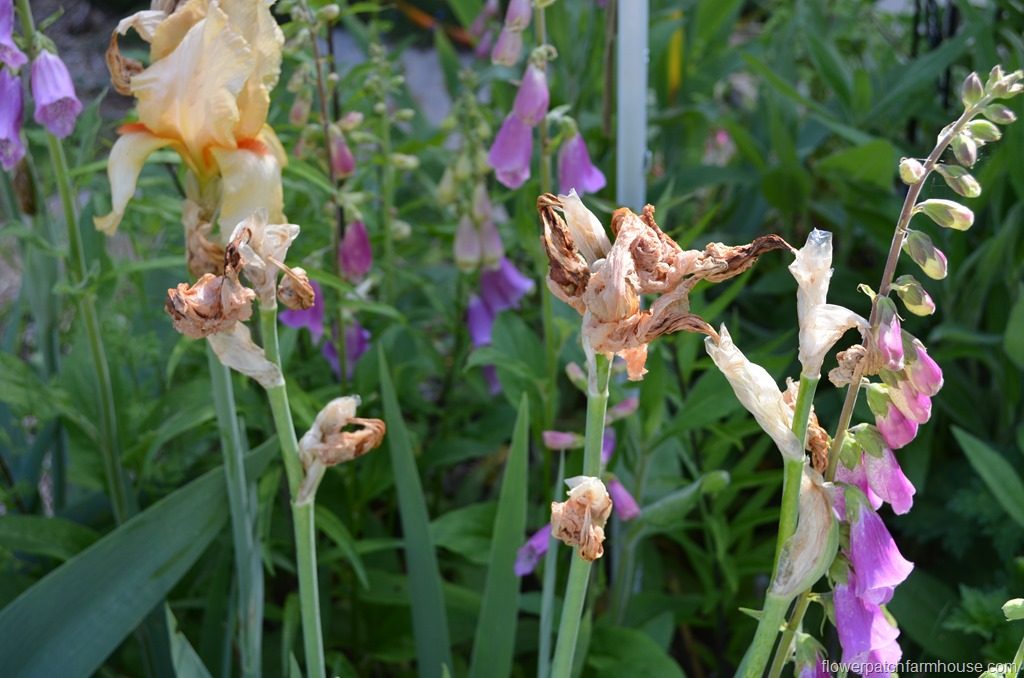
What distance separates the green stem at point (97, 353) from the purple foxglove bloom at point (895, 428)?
79 cm

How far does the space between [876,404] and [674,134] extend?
1.49 m

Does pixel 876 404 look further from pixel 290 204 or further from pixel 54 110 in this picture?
pixel 290 204

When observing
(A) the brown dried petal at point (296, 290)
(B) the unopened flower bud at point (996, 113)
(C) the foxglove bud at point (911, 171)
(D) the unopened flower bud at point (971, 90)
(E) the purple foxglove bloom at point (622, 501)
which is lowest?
(E) the purple foxglove bloom at point (622, 501)

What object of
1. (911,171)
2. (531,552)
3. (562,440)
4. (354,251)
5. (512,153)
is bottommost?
(531,552)

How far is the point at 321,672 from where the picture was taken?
765 millimetres

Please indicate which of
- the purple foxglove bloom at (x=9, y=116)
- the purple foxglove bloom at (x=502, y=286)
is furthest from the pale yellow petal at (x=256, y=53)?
the purple foxglove bloom at (x=502, y=286)

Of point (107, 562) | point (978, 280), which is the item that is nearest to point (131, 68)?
point (107, 562)

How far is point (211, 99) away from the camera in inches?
32.3

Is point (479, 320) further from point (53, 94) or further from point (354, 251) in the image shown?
point (53, 94)

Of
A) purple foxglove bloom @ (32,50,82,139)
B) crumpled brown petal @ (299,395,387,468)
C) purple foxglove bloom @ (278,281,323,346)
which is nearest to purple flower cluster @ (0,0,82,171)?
purple foxglove bloom @ (32,50,82,139)

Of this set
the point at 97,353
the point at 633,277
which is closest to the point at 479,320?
the point at 97,353

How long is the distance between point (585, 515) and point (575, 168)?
0.73 m

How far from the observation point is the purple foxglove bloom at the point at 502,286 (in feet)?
5.00

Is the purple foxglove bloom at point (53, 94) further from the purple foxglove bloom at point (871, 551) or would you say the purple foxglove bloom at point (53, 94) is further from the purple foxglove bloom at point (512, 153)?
the purple foxglove bloom at point (871, 551)
